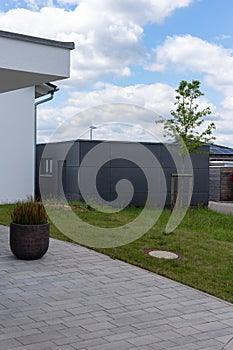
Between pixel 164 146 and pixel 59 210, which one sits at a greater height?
pixel 164 146

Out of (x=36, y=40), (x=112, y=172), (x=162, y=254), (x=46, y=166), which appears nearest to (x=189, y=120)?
(x=112, y=172)

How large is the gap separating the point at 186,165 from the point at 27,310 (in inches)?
564

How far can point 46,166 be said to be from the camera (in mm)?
18688

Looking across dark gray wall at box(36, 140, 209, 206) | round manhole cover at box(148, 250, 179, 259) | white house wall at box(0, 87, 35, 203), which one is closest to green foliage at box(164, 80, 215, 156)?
dark gray wall at box(36, 140, 209, 206)

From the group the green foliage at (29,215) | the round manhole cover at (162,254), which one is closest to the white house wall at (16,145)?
the green foliage at (29,215)

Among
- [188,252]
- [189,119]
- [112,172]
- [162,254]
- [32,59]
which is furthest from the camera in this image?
[112,172]

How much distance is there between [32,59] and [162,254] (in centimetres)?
408

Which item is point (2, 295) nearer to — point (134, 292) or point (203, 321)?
point (134, 292)

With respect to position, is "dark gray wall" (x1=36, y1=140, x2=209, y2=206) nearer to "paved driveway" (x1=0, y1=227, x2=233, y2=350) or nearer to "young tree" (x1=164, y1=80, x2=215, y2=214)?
"young tree" (x1=164, y1=80, x2=215, y2=214)

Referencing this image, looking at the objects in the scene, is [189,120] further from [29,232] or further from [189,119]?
[29,232]

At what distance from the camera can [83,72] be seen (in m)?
12.3

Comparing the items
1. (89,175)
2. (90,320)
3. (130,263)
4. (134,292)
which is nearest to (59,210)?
(89,175)

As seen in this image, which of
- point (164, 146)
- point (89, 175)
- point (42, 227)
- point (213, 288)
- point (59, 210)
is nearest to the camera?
point (213, 288)

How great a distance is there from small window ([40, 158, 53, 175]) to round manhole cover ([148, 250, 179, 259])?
10651mm
